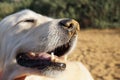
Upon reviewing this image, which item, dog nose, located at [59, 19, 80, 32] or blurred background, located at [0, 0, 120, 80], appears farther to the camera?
blurred background, located at [0, 0, 120, 80]

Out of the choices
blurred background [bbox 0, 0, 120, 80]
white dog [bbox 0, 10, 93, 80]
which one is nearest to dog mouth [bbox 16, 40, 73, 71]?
white dog [bbox 0, 10, 93, 80]

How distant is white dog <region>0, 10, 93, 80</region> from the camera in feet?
8.86

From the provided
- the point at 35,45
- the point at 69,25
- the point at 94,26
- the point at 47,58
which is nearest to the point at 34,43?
the point at 35,45

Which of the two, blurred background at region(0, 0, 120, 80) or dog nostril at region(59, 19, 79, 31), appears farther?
blurred background at region(0, 0, 120, 80)

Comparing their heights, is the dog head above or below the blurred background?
below

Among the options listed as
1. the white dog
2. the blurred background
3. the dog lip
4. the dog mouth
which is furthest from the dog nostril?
the blurred background

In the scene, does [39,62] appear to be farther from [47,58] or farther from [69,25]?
[69,25]

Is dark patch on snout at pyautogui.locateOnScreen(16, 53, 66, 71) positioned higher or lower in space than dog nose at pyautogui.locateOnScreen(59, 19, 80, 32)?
lower

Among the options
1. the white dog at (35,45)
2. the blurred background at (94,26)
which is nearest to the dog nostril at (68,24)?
the white dog at (35,45)

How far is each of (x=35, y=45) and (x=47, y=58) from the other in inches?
5.2

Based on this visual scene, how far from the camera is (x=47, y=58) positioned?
2773 millimetres

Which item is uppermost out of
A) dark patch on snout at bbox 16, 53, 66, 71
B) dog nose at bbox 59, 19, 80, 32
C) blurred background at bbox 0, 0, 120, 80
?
blurred background at bbox 0, 0, 120, 80

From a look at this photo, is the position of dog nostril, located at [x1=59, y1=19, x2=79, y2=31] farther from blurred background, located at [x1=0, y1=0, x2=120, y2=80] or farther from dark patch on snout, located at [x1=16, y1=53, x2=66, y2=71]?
blurred background, located at [x1=0, y1=0, x2=120, y2=80]

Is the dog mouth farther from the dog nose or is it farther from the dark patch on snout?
the dog nose
